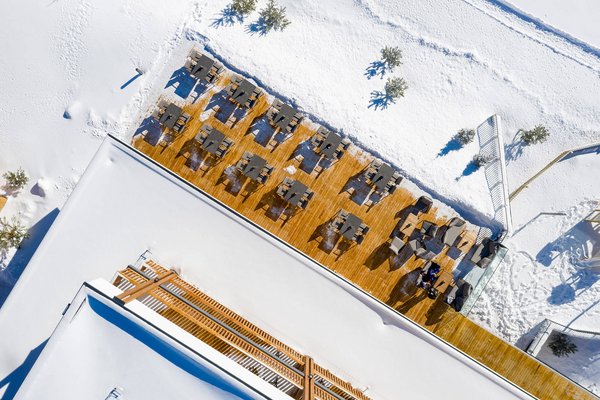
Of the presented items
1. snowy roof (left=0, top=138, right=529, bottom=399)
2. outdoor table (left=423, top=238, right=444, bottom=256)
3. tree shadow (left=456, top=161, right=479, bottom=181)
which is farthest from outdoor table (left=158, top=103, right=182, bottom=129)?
tree shadow (left=456, top=161, right=479, bottom=181)

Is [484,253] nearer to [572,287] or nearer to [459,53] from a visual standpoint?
[572,287]

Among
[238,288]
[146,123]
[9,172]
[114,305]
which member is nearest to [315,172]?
[238,288]

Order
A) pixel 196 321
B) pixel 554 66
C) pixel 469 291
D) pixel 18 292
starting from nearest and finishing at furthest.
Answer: pixel 196 321
pixel 18 292
pixel 469 291
pixel 554 66

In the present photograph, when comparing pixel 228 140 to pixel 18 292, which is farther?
pixel 228 140

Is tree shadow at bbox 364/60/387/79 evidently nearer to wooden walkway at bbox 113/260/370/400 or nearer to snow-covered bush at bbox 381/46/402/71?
snow-covered bush at bbox 381/46/402/71

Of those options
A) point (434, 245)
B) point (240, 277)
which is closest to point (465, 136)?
point (434, 245)

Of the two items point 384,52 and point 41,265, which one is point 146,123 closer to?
point 41,265

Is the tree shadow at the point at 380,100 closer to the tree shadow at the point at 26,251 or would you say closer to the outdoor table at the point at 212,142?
the outdoor table at the point at 212,142
